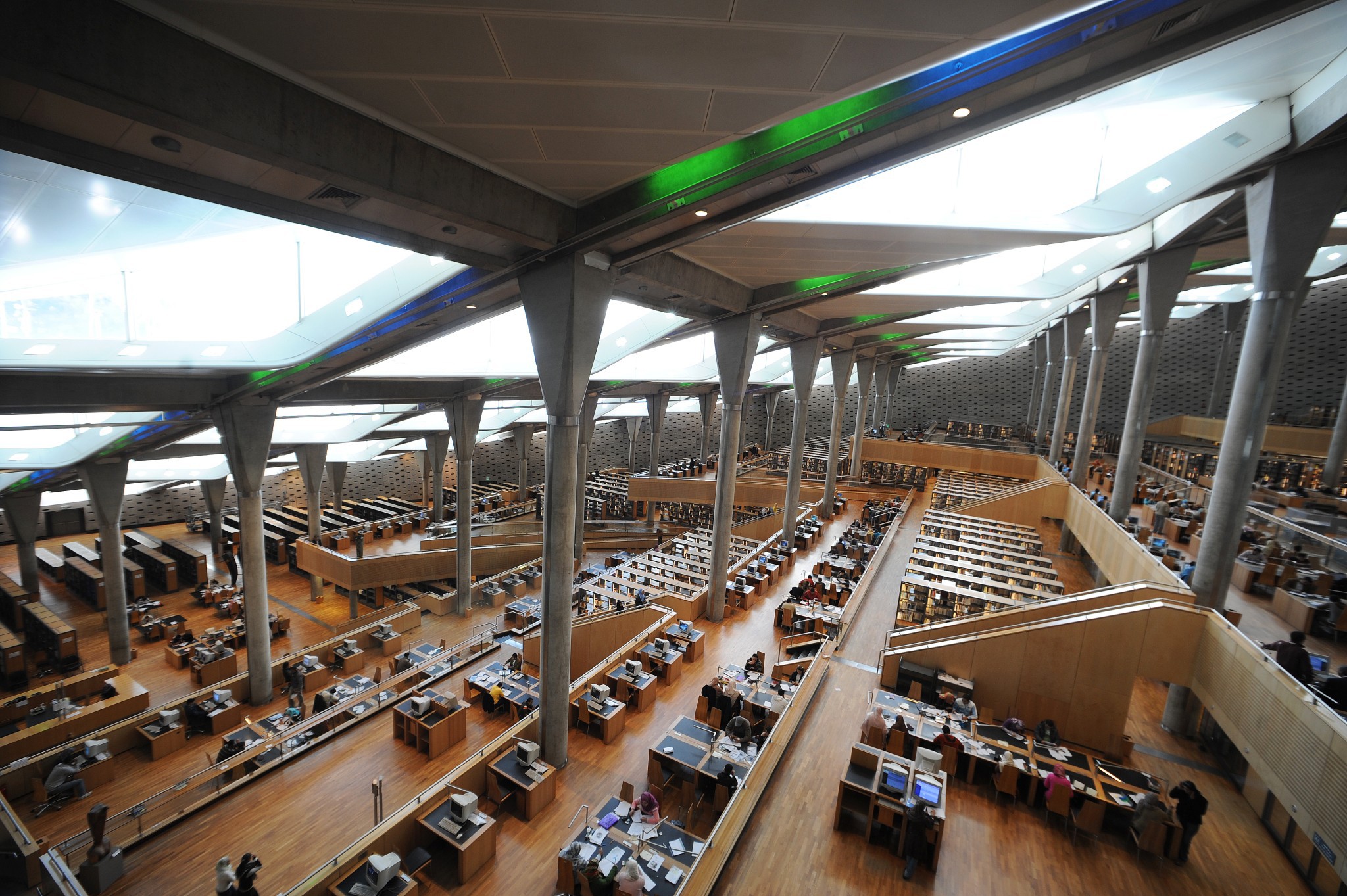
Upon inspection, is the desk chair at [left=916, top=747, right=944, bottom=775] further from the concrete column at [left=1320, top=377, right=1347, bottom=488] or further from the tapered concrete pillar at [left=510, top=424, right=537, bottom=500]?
the tapered concrete pillar at [left=510, top=424, right=537, bottom=500]

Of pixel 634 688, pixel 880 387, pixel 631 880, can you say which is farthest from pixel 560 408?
pixel 880 387

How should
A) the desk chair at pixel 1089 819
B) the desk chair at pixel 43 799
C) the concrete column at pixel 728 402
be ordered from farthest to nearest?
the concrete column at pixel 728 402
the desk chair at pixel 43 799
the desk chair at pixel 1089 819

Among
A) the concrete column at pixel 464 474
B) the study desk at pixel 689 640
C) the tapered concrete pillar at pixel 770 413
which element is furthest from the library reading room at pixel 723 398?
the tapered concrete pillar at pixel 770 413

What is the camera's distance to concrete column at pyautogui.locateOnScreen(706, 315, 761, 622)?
1416 cm

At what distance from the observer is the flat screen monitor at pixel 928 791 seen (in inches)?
278

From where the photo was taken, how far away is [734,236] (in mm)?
8961

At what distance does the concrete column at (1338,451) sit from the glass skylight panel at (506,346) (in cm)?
1991

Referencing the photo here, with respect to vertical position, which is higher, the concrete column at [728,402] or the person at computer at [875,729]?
the concrete column at [728,402]

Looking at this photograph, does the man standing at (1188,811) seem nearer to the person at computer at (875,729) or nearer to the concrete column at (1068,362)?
the person at computer at (875,729)

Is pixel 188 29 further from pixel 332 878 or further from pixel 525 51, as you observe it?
pixel 332 878

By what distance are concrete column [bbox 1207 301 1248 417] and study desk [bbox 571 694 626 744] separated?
3370 cm

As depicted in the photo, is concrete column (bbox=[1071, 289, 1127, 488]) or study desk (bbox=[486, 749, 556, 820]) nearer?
study desk (bbox=[486, 749, 556, 820])

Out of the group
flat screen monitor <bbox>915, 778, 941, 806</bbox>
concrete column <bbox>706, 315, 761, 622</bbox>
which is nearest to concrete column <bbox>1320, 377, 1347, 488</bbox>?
concrete column <bbox>706, 315, 761, 622</bbox>

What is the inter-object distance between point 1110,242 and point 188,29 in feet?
59.3
